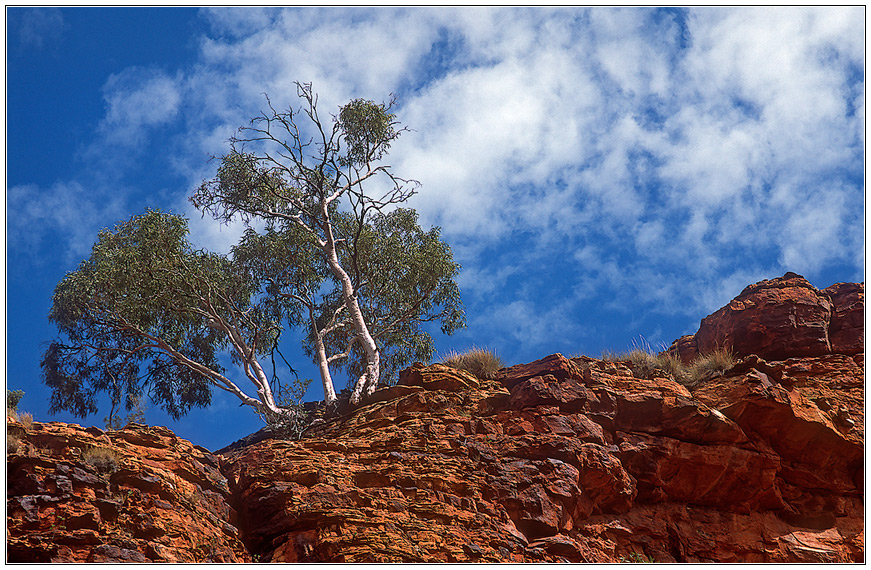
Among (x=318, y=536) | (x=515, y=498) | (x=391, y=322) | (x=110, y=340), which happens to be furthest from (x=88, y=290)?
(x=515, y=498)

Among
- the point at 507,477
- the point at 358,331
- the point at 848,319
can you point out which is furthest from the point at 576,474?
the point at 848,319

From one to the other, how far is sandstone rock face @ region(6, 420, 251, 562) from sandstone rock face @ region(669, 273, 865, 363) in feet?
39.0

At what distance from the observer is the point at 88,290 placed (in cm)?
1891

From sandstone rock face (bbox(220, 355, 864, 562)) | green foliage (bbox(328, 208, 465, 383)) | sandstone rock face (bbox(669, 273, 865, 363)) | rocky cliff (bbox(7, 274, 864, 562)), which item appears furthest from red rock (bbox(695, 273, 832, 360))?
green foliage (bbox(328, 208, 465, 383))

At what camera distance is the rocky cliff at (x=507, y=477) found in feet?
32.8

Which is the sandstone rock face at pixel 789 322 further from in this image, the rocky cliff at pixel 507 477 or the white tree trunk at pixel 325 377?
the white tree trunk at pixel 325 377

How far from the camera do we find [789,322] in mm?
16094

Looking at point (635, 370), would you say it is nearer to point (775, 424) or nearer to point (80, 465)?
point (775, 424)

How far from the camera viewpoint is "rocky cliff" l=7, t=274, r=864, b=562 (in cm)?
1001

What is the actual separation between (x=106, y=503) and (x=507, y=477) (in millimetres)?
6217

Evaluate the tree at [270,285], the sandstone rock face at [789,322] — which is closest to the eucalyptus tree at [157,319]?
the tree at [270,285]

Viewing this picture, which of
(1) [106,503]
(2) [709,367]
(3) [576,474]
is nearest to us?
(1) [106,503]

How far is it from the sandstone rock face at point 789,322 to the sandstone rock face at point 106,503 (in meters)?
11.9

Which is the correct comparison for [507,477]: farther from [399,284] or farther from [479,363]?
[399,284]
